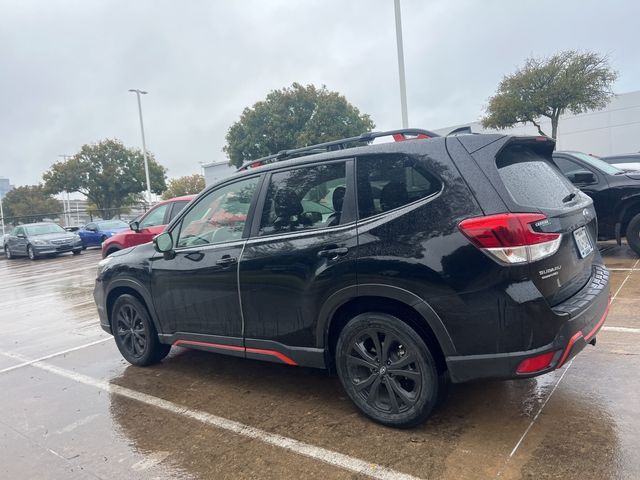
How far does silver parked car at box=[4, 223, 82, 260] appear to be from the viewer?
20.2m

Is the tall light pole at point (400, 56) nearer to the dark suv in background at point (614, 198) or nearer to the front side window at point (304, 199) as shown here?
the dark suv in background at point (614, 198)

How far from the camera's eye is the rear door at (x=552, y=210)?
9.19ft

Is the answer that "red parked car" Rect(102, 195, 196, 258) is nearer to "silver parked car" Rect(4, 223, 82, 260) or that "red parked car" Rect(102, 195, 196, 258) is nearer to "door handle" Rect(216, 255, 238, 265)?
"door handle" Rect(216, 255, 238, 265)

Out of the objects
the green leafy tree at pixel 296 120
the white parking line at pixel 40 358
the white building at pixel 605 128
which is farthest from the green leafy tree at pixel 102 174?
the white parking line at pixel 40 358

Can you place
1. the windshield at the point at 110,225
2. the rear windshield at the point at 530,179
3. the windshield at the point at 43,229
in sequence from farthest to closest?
the windshield at the point at 110,225 < the windshield at the point at 43,229 < the rear windshield at the point at 530,179

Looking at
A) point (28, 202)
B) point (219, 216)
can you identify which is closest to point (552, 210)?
point (219, 216)

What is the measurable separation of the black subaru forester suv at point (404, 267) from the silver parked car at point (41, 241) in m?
18.4

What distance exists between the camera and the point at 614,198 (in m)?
7.51

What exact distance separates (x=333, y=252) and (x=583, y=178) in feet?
19.1

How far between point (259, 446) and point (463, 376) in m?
1.41

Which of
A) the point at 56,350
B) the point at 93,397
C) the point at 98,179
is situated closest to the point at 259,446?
the point at 93,397

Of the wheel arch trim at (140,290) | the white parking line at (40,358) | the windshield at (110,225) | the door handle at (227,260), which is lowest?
the white parking line at (40,358)

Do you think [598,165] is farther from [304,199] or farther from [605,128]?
[605,128]

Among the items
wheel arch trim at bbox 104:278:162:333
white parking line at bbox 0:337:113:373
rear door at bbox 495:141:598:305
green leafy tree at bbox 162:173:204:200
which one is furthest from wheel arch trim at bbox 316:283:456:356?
green leafy tree at bbox 162:173:204:200
